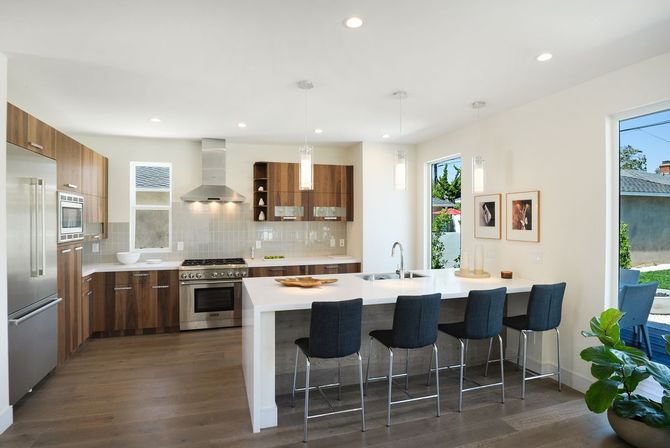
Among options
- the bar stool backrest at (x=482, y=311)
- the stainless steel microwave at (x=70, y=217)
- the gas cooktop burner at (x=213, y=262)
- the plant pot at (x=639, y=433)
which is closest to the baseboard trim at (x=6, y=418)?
the stainless steel microwave at (x=70, y=217)

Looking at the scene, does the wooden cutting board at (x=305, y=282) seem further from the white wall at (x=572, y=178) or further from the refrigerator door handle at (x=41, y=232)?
the white wall at (x=572, y=178)

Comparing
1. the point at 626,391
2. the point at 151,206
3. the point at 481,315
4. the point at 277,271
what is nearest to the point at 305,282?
the point at 481,315

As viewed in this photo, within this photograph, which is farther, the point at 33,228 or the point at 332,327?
the point at 33,228

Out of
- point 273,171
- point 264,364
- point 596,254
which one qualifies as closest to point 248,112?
point 273,171

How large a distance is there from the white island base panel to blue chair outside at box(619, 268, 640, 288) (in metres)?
0.68

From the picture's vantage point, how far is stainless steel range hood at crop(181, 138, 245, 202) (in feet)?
18.3

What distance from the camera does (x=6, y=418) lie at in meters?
2.75

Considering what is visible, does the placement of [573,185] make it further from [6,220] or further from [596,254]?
[6,220]

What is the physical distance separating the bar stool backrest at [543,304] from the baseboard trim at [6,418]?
3.97 m

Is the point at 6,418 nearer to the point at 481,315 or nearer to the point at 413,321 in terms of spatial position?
the point at 413,321

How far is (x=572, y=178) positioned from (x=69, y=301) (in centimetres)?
497

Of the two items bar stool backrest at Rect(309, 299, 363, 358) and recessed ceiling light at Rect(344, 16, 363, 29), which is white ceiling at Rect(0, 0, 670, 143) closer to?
recessed ceiling light at Rect(344, 16, 363, 29)

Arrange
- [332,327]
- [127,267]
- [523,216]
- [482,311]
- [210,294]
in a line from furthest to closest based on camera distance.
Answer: [210,294], [127,267], [523,216], [482,311], [332,327]

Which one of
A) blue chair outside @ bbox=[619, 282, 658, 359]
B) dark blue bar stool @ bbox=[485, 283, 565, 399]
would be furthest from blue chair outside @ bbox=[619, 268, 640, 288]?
dark blue bar stool @ bbox=[485, 283, 565, 399]
